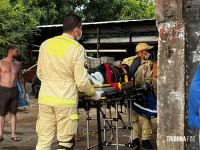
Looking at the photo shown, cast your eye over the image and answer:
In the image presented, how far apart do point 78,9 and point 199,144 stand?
15393 mm

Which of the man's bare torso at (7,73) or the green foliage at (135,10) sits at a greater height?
the green foliage at (135,10)

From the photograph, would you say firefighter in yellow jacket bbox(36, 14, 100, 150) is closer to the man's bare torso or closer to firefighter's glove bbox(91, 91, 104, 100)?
firefighter's glove bbox(91, 91, 104, 100)

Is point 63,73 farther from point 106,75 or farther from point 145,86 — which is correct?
point 145,86

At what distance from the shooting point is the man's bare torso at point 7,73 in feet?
24.1

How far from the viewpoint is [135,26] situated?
12.4 metres

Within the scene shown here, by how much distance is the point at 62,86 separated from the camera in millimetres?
4516

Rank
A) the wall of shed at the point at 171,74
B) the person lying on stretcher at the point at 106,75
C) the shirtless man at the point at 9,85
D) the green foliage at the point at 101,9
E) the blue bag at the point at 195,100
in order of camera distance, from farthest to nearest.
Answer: the green foliage at the point at 101,9, the shirtless man at the point at 9,85, the person lying on stretcher at the point at 106,75, the wall of shed at the point at 171,74, the blue bag at the point at 195,100

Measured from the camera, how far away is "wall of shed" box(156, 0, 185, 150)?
4320mm

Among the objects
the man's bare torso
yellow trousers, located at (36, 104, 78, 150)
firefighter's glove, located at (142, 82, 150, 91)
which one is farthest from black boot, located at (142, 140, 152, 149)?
the man's bare torso

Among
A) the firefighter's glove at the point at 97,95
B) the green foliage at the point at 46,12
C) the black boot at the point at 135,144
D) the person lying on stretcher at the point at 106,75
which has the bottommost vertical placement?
the black boot at the point at 135,144

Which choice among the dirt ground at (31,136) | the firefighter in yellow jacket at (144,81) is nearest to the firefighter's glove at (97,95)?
the firefighter in yellow jacket at (144,81)

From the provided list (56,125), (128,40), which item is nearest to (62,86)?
(56,125)

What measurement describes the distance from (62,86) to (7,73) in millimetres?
3147

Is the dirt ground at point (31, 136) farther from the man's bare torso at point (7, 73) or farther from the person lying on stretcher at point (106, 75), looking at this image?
the person lying on stretcher at point (106, 75)
